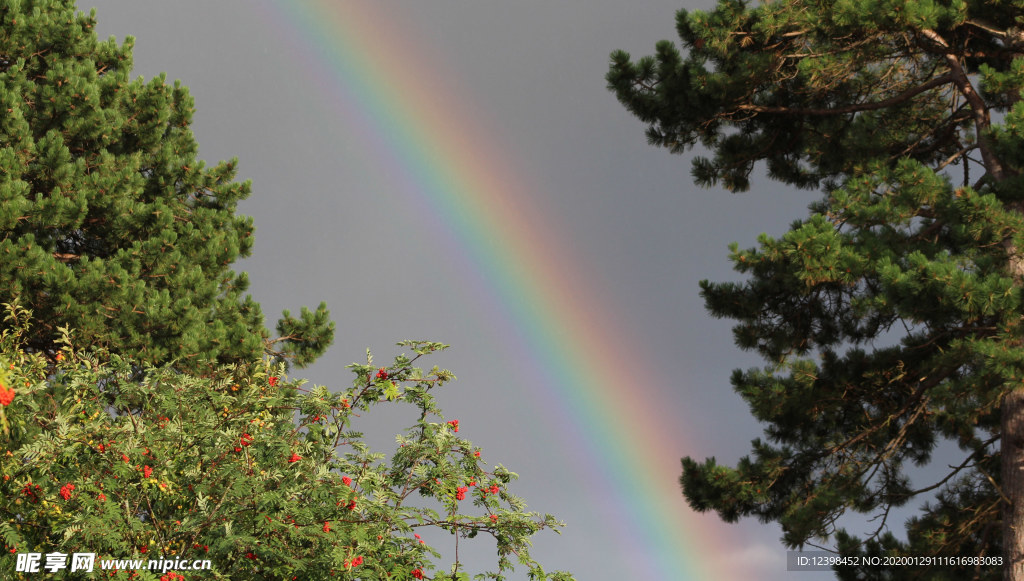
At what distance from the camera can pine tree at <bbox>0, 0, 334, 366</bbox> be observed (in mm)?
10914

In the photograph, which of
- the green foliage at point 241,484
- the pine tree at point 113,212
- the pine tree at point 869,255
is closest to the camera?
the green foliage at point 241,484

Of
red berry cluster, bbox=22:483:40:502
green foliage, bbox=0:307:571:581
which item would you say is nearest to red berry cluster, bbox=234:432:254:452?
green foliage, bbox=0:307:571:581

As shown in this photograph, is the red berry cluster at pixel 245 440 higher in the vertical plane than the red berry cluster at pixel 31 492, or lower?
higher

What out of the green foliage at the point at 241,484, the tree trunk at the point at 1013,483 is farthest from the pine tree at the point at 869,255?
the green foliage at the point at 241,484

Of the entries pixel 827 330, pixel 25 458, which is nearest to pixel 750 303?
pixel 827 330

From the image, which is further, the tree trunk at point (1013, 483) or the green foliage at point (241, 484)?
the tree trunk at point (1013, 483)

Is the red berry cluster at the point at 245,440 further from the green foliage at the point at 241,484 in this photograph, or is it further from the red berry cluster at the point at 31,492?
the red berry cluster at the point at 31,492

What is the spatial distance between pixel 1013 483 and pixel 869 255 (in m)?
2.87

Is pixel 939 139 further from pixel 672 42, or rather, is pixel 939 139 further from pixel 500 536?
pixel 500 536

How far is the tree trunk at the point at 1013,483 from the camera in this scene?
7.64m

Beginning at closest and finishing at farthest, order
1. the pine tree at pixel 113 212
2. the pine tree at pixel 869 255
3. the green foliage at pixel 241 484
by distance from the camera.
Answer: the green foliage at pixel 241 484, the pine tree at pixel 869 255, the pine tree at pixel 113 212

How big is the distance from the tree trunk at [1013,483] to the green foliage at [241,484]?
4.91 meters

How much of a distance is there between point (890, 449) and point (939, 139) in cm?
476

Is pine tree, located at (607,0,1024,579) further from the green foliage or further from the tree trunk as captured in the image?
the green foliage
